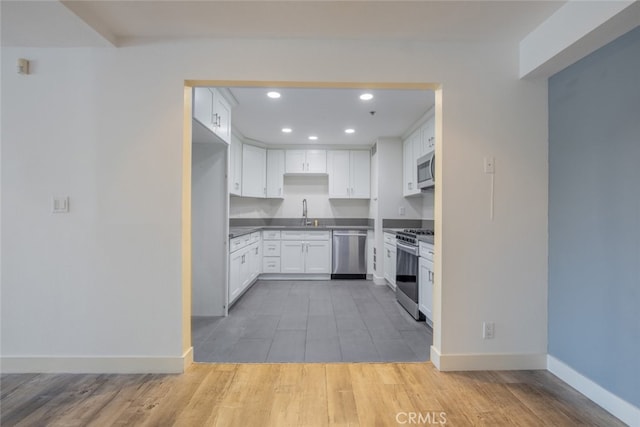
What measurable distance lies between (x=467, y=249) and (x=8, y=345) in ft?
10.5

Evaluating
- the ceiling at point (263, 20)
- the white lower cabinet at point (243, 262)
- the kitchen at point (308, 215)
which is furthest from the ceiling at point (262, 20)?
the white lower cabinet at point (243, 262)

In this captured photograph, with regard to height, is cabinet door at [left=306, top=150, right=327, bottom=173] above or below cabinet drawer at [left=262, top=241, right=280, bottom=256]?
above

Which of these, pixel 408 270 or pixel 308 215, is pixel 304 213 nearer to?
pixel 308 215

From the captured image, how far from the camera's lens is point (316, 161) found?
5746mm

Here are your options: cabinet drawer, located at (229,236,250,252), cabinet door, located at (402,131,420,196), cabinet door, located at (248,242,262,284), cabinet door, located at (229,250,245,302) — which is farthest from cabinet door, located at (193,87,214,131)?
cabinet door, located at (402,131,420,196)

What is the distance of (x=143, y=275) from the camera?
2.16m

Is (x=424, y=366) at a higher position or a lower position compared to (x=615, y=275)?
lower

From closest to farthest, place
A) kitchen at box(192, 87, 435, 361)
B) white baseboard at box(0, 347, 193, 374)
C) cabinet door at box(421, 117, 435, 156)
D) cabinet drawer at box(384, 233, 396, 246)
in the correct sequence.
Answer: white baseboard at box(0, 347, 193, 374) → kitchen at box(192, 87, 435, 361) → cabinet door at box(421, 117, 435, 156) → cabinet drawer at box(384, 233, 396, 246)

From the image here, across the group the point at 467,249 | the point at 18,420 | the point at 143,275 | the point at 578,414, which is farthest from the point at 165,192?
the point at 578,414

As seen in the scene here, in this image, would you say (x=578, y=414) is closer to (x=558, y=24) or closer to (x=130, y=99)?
(x=558, y=24)

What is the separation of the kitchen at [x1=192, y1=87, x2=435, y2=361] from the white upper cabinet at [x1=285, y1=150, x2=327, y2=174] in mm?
18

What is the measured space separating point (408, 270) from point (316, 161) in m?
2.88

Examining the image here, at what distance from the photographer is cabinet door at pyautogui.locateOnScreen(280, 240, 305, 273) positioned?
5.39m

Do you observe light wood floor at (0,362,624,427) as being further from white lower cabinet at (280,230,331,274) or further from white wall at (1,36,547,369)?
white lower cabinet at (280,230,331,274)
